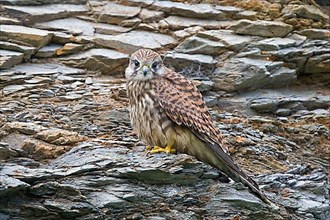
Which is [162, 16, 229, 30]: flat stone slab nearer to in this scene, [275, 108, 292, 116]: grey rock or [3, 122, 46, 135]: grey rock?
[275, 108, 292, 116]: grey rock

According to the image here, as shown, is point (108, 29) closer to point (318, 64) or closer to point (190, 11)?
point (190, 11)

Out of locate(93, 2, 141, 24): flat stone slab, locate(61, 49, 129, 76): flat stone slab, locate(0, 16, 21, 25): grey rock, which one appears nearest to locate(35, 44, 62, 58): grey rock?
locate(61, 49, 129, 76): flat stone slab

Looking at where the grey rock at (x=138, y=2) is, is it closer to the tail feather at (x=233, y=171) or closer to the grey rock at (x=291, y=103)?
the grey rock at (x=291, y=103)

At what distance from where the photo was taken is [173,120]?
7031 mm

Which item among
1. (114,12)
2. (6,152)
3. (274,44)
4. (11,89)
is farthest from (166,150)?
(114,12)

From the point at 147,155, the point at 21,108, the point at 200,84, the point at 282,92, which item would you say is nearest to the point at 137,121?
the point at 147,155

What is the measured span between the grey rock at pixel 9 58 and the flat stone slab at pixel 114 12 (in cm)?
158

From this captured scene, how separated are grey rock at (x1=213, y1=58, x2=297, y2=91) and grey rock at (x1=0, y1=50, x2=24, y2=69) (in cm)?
229

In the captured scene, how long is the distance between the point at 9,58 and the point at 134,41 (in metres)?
1.66

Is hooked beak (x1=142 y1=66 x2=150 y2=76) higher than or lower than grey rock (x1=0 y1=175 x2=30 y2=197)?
higher

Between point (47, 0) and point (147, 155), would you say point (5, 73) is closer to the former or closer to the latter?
point (47, 0)

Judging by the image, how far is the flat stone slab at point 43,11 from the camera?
10.2 m

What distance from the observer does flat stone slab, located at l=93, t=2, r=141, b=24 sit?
Result: 10.6 meters

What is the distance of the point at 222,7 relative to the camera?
1098 centimetres
